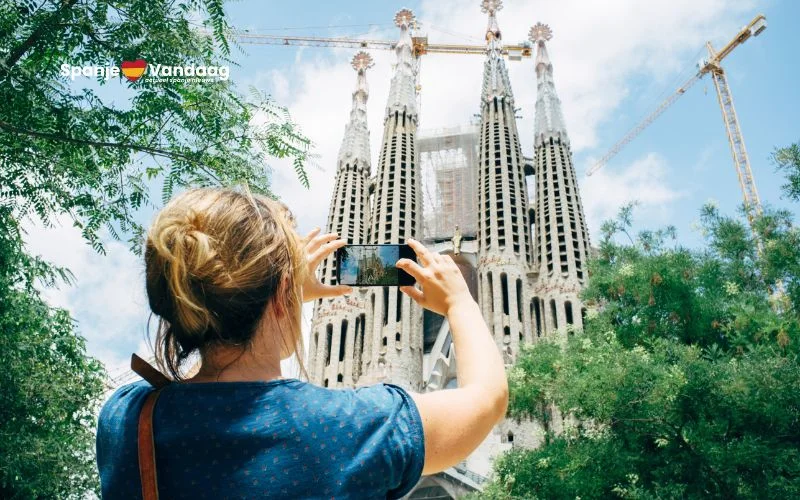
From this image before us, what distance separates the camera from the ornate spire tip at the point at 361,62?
5153 cm

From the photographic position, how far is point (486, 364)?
154cm

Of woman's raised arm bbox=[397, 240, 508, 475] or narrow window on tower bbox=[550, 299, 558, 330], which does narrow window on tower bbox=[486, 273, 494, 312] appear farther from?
woman's raised arm bbox=[397, 240, 508, 475]

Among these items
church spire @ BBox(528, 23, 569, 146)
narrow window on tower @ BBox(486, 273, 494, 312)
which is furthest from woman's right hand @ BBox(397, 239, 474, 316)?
church spire @ BBox(528, 23, 569, 146)

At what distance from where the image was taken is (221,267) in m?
1.38

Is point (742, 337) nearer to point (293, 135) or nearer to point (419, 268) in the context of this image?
point (293, 135)

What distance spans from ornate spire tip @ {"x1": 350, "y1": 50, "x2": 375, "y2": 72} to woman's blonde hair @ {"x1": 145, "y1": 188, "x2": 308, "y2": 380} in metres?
51.9

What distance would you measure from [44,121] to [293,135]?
198cm

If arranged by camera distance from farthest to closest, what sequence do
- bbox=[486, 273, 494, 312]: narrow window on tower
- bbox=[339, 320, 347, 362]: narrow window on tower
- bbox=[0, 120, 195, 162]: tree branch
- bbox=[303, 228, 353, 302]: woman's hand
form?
bbox=[339, 320, 347, 362]: narrow window on tower, bbox=[486, 273, 494, 312]: narrow window on tower, bbox=[0, 120, 195, 162]: tree branch, bbox=[303, 228, 353, 302]: woman's hand

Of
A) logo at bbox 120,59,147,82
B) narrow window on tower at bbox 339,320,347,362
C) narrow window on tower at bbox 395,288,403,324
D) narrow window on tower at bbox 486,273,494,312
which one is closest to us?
logo at bbox 120,59,147,82

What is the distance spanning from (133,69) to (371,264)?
4.33 m

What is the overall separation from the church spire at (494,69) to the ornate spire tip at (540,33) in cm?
251

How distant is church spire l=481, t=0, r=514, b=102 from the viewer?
45688mm

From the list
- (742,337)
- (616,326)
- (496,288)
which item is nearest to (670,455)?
(742,337)

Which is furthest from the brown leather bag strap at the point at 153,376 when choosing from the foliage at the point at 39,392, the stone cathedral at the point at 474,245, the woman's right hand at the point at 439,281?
the stone cathedral at the point at 474,245
